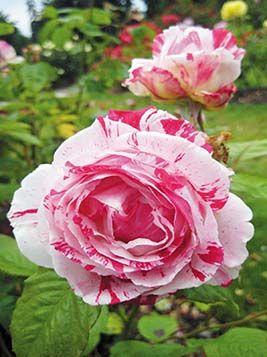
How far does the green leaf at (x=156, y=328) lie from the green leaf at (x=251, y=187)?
1.81ft

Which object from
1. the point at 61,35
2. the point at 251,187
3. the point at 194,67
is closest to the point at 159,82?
the point at 194,67

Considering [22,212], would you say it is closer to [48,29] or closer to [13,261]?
[13,261]

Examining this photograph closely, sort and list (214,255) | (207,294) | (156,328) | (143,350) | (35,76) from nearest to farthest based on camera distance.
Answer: (214,255)
(207,294)
(143,350)
(156,328)
(35,76)

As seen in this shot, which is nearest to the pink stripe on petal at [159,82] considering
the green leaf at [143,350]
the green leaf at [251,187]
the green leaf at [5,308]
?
the green leaf at [251,187]

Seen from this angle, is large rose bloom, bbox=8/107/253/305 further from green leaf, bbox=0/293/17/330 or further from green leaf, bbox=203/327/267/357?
green leaf, bbox=0/293/17/330

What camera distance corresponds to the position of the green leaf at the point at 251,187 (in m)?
0.55

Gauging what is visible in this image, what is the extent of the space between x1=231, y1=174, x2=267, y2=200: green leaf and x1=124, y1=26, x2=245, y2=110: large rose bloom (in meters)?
0.14

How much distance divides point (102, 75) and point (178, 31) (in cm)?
86

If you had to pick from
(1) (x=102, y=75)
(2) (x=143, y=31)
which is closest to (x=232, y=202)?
(1) (x=102, y=75)

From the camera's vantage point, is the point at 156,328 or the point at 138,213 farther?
the point at 156,328

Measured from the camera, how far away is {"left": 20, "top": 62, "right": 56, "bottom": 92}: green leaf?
1225 millimetres

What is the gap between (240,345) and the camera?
65 centimetres

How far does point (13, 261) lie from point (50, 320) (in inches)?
6.4

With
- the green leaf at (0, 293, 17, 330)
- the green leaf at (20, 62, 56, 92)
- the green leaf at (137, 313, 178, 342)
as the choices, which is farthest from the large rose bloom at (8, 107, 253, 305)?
the green leaf at (20, 62, 56, 92)
